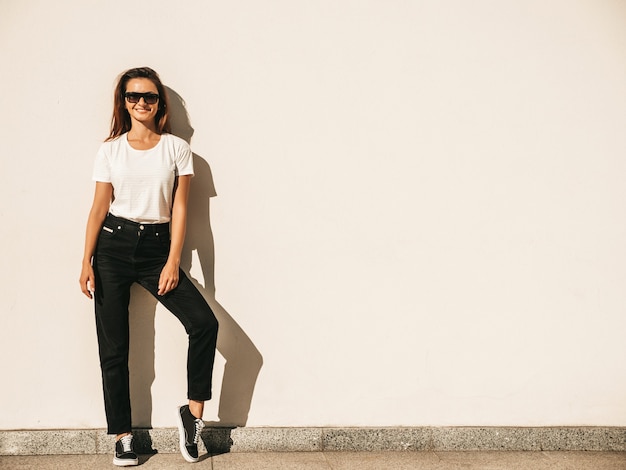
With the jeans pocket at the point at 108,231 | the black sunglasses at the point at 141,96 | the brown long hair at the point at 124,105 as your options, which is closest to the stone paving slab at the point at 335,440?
the jeans pocket at the point at 108,231

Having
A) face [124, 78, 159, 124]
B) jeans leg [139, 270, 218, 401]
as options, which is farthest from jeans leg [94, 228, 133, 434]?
face [124, 78, 159, 124]

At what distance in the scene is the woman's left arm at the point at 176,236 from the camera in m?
4.05

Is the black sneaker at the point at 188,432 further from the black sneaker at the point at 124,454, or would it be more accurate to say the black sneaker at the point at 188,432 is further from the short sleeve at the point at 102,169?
the short sleeve at the point at 102,169

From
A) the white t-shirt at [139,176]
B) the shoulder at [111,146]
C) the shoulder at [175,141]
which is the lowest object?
the white t-shirt at [139,176]

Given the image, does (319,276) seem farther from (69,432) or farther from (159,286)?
(69,432)

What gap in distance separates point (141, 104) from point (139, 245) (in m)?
0.85

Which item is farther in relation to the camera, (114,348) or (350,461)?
(350,461)

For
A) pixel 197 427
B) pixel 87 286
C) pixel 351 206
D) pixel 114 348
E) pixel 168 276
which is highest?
pixel 351 206

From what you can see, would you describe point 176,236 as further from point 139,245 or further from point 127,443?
point 127,443

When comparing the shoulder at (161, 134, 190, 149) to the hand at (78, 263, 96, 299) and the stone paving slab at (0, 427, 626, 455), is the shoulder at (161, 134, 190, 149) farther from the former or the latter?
the stone paving slab at (0, 427, 626, 455)

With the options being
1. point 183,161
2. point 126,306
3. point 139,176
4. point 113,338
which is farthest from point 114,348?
point 183,161

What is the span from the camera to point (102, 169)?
4082 mm

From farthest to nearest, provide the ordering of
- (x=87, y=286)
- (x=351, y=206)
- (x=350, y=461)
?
1. (x=351, y=206)
2. (x=350, y=461)
3. (x=87, y=286)

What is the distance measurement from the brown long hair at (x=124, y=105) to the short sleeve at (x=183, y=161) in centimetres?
23
